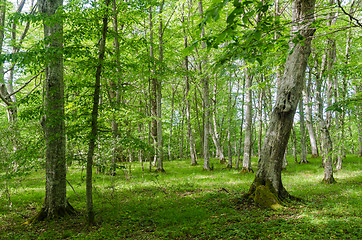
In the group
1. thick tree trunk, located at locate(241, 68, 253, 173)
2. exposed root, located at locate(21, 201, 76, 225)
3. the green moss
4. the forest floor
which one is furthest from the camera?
thick tree trunk, located at locate(241, 68, 253, 173)

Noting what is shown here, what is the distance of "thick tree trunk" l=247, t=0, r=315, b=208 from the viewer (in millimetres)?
6207

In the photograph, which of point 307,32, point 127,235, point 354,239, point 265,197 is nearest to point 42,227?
point 127,235

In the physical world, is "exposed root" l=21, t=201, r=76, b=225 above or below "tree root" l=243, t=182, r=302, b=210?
below

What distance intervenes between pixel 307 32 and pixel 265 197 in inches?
180

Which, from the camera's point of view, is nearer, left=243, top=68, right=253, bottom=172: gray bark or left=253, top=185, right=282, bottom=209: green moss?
left=253, top=185, right=282, bottom=209: green moss

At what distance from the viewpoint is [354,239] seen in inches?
155

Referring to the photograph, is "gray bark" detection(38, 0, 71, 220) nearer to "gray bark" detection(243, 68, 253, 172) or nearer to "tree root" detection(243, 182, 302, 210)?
"tree root" detection(243, 182, 302, 210)

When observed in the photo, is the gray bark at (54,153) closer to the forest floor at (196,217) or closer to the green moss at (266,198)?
the forest floor at (196,217)

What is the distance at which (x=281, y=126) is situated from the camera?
6363 mm

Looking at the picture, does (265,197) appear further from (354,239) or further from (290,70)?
(290,70)

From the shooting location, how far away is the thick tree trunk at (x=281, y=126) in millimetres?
6207

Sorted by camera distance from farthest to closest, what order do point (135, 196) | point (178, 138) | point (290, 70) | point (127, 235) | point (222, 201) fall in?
point (178, 138) < point (135, 196) < point (222, 201) < point (290, 70) < point (127, 235)

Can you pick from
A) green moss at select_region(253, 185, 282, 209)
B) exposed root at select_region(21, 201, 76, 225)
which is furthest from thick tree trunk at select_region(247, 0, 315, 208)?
exposed root at select_region(21, 201, 76, 225)

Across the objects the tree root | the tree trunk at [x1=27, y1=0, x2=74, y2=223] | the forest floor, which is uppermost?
the tree trunk at [x1=27, y1=0, x2=74, y2=223]
